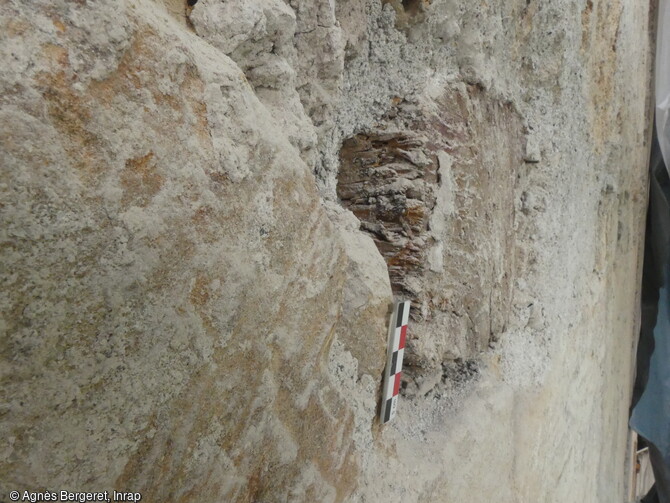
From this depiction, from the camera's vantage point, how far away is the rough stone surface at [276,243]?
344 mm

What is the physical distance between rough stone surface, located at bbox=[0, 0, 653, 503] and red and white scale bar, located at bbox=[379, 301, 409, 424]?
20mm

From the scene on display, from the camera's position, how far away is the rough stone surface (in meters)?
0.34

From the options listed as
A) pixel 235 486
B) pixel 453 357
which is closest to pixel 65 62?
pixel 235 486

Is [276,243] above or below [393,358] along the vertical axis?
above

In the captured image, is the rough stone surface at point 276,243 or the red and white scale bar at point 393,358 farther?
the red and white scale bar at point 393,358

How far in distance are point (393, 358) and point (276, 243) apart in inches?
12.4

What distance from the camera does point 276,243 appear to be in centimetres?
49

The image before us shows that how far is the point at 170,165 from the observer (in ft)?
1.30

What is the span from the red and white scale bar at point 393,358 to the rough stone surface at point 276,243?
20mm

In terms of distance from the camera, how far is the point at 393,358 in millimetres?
726

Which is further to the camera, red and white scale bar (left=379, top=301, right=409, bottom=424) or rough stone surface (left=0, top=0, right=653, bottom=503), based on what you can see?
red and white scale bar (left=379, top=301, right=409, bottom=424)

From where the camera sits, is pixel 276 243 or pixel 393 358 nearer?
pixel 276 243

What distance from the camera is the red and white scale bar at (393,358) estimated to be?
28.1 inches

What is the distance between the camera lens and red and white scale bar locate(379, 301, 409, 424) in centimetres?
71
